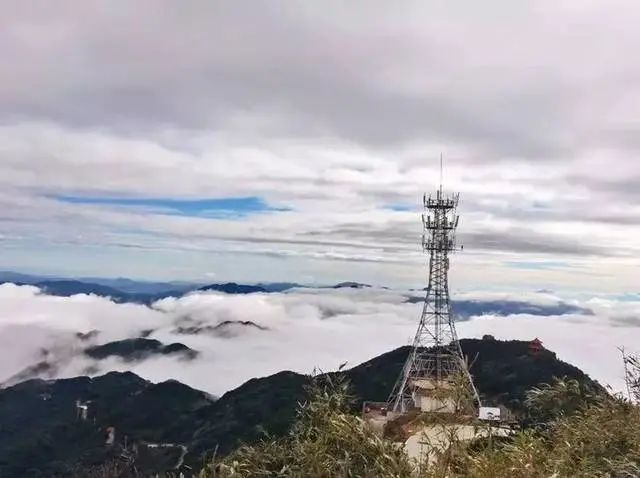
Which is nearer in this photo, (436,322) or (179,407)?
(436,322)

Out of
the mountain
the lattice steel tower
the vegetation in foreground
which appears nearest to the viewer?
the vegetation in foreground

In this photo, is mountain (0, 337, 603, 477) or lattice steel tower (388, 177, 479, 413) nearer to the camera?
lattice steel tower (388, 177, 479, 413)

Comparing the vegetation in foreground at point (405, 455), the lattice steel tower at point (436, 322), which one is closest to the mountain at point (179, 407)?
the lattice steel tower at point (436, 322)

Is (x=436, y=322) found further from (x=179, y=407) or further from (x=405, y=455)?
(x=179, y=407)

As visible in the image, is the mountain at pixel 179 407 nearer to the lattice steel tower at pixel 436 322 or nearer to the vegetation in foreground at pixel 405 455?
the lattice steel tower at pixel 436 322


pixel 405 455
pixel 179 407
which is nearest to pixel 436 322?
pixel 405 455

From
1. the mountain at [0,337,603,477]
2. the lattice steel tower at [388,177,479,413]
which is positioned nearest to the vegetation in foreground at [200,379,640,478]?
the lattice steel tower at [388,177,479,413]

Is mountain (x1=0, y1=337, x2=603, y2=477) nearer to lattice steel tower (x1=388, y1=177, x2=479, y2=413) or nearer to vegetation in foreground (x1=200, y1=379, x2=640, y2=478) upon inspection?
lattice steel tower (x1=388, y1=177, x2=479, y2=413)
